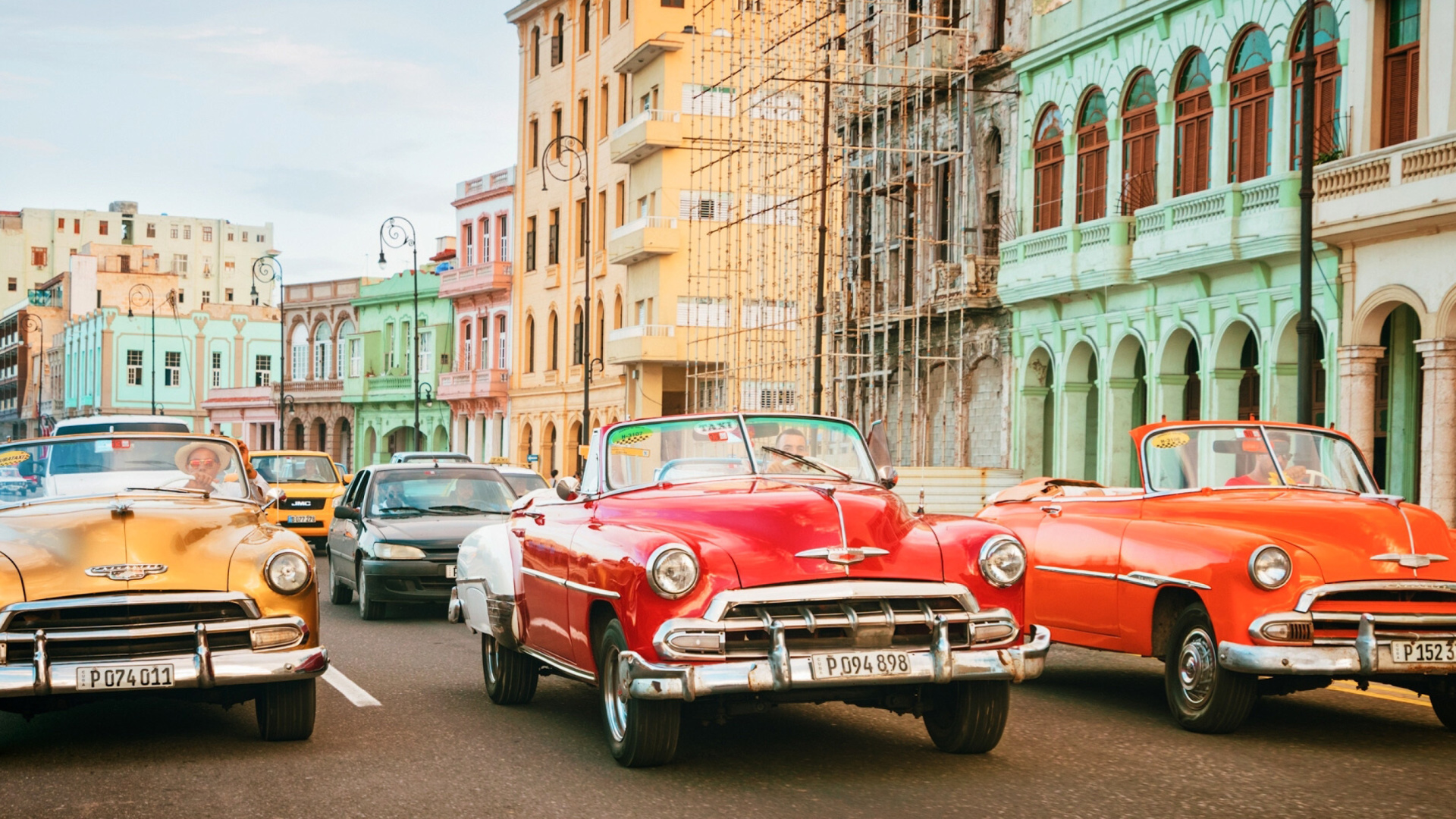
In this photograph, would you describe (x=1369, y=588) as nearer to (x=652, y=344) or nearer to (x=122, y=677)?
(x=122, y=677)

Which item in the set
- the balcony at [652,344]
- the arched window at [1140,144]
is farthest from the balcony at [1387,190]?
the balcony at [652,344]

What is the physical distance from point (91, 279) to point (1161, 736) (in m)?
124

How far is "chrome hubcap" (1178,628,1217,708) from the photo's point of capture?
30.4 ft

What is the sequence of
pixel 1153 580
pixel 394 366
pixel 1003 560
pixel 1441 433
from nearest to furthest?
pixel 1003 560 < pixel 1153 580 < pixel 1441 433 < pixel 394 366

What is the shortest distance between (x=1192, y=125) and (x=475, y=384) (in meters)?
43.3

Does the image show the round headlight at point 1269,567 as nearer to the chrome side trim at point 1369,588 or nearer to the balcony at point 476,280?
the chrome side trim at point 1369,588

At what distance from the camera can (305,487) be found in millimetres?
26828

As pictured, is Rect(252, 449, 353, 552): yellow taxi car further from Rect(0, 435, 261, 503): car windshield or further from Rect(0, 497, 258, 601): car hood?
Rect(0, 497, 258, 601): car hood

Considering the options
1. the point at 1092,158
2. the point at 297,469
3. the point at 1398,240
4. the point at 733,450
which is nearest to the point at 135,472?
the point at 733,450

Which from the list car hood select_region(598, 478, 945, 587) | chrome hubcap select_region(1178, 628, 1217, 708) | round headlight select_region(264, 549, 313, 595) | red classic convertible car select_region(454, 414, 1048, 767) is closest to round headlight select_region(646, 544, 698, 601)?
red classic convertible car select_region(454, 414, 1048, 767)

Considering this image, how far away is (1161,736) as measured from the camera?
30.3ft

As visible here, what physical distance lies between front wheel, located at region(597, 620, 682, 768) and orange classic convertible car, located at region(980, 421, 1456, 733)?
9.60 feet

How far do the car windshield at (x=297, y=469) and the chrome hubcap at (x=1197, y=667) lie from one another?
64.2 feet

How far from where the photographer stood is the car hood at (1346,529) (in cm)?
898
